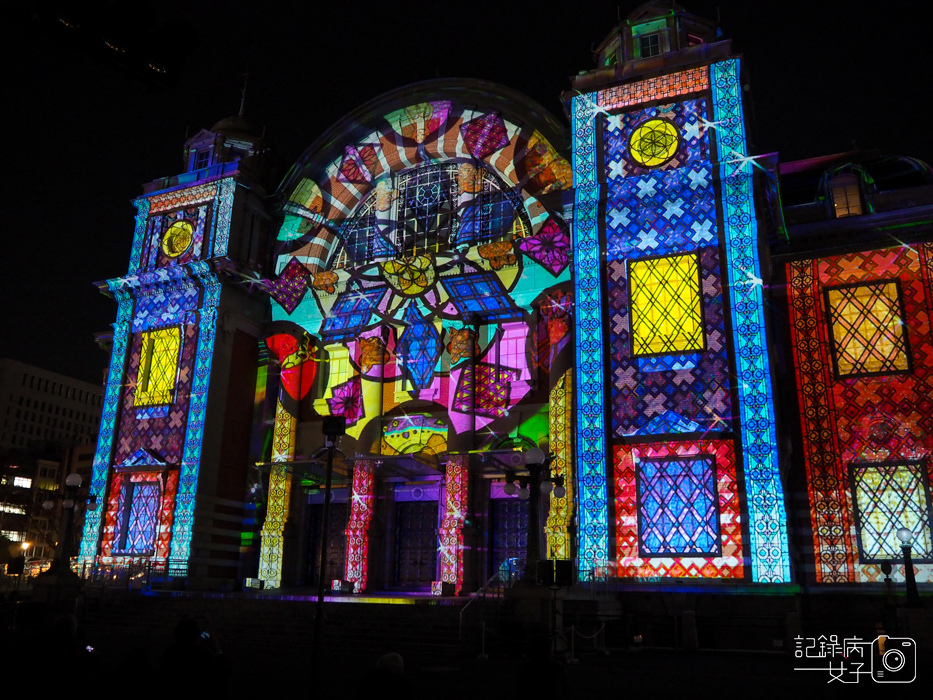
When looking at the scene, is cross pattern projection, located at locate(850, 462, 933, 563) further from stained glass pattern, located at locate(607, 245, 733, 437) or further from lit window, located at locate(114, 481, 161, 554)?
lit window, located at locate(114, 481, 161, 554)

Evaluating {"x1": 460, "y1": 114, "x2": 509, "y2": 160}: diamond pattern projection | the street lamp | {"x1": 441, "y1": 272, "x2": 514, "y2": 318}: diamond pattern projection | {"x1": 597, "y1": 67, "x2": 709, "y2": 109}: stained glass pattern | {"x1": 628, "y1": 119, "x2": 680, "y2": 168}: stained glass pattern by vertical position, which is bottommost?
the street lamp

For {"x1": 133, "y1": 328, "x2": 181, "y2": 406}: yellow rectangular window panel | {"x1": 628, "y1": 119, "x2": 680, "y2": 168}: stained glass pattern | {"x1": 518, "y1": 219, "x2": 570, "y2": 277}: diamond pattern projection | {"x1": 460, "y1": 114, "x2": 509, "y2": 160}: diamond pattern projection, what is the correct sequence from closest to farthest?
{"x1": 628, "y1": 119, "x2": 680, "y2": 168}: stained glass pattern < {"x1": 518, "y1": 219, "x2": 570, "y2": 277}: diamond pattern projection < {"x1": 460, "y1": 114, "x2": 509, "y2": 160}: diamond pattern projection < {"x1": 133, "y1": 328, "x2": 181, "y2": 406}: yellow rectangular window panel

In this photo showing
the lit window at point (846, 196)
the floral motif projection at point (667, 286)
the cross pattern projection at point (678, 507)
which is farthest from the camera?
the lit window at point (846, 196)

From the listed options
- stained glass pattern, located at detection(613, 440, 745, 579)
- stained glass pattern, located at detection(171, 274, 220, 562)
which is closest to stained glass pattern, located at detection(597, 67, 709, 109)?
stained glass pattern, located at detection(613, 440, 745, 579)

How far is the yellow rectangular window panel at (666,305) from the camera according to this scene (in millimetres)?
21781

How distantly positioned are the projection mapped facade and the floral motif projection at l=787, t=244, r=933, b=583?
7 centimetres

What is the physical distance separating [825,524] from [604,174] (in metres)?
11.5

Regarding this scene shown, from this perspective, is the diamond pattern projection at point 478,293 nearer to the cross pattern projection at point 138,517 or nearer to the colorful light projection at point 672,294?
the colorful light projection at point 672,294

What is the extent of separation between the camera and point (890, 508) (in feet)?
68.7

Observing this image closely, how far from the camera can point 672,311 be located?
72.6 ft

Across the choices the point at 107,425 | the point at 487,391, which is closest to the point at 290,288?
the point at 107,425

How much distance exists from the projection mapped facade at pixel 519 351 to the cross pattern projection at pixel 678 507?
6 cm

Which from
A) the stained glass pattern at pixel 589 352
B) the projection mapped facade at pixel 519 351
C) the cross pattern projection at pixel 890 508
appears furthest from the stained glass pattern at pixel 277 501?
the cross pattern projection at pixel 890 508

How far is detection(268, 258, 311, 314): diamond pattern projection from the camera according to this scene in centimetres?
3055
